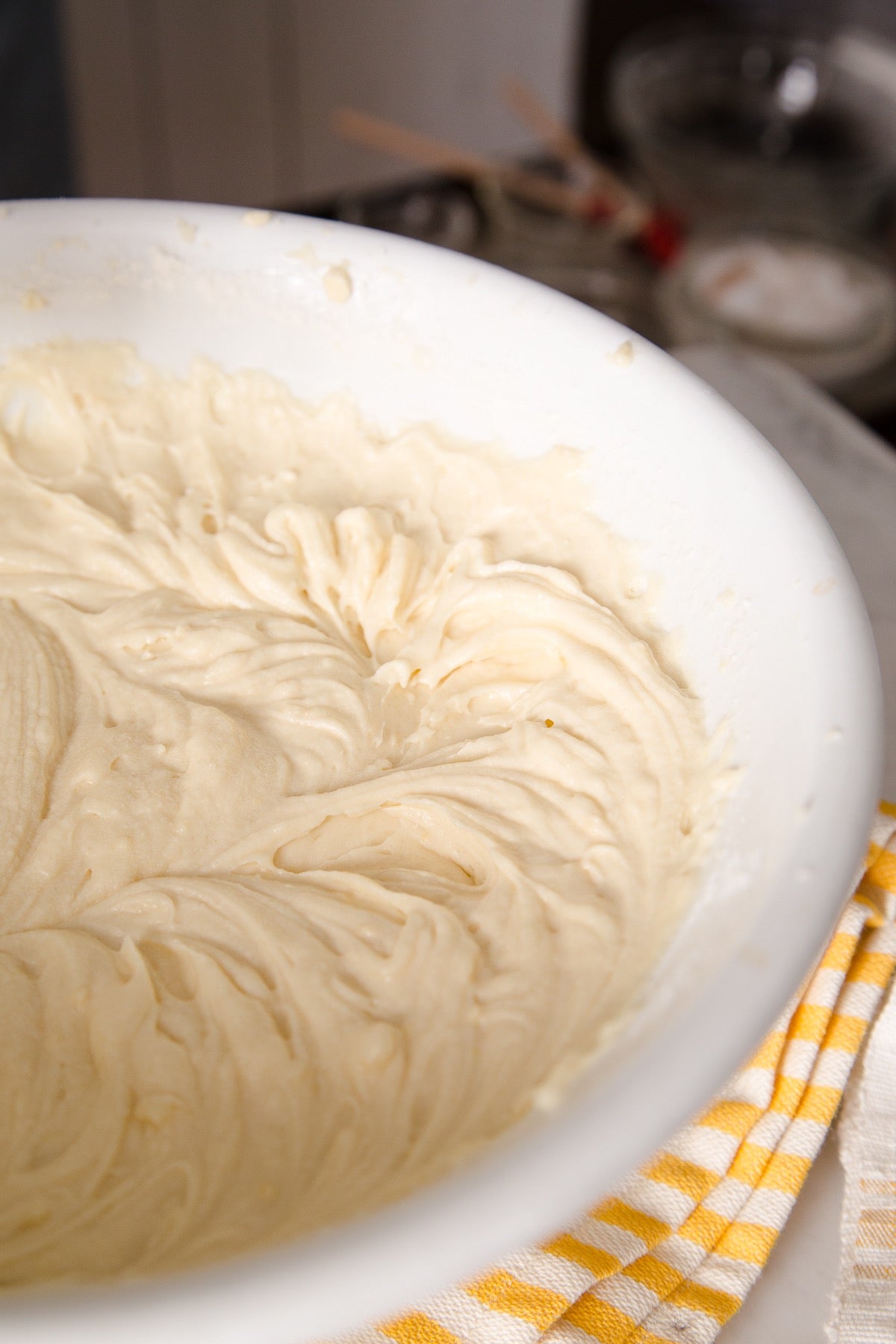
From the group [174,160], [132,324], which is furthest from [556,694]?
[174,160]

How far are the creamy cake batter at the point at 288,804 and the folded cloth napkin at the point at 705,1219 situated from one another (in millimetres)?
125

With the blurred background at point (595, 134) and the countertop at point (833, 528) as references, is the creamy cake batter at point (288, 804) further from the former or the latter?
the blurred background at point (595, 134)

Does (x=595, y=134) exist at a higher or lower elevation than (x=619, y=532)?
higher

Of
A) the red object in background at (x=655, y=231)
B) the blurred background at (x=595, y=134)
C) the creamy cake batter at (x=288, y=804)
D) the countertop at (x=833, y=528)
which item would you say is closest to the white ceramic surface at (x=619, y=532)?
the creamy cake batter at (x=288, y=804)

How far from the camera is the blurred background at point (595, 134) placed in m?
1.88

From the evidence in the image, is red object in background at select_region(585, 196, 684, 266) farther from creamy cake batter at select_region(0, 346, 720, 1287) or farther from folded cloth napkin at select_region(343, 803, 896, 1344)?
folded cloth napkin at select_region(343, 803, 896, 1344)

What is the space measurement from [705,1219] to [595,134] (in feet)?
8.21

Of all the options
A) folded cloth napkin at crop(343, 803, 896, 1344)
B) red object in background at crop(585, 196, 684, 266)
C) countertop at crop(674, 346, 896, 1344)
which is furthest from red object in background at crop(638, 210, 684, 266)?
folded cloth napkin at crop(343, 803, 896, 1344)

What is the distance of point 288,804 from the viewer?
864 mm

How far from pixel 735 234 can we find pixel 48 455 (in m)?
1.33

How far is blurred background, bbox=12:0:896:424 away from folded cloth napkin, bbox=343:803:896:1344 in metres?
1.22

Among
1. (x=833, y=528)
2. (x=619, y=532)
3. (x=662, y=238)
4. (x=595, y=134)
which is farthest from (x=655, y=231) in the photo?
(x=619, y=532)

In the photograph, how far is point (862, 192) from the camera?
6.35 feet

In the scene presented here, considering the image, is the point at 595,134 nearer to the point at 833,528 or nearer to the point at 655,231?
the point at 655,231
